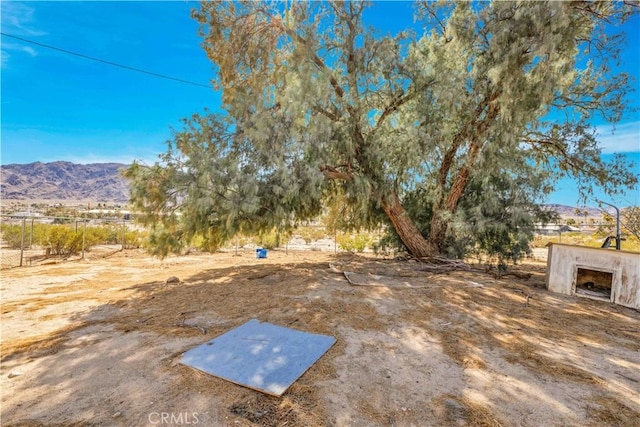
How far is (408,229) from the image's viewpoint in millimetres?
8328

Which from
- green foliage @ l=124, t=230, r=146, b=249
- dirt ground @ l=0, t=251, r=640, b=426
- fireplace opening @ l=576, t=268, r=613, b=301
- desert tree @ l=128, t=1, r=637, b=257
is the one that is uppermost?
desert tree @ l=128, t=1, r=637, b=257

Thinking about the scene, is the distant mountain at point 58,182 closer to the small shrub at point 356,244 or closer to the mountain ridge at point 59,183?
the mountain ridge at point 59,183

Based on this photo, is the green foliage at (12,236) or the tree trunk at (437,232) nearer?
the tree trunk at (437,232)

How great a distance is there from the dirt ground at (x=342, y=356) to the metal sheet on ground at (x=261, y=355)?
9cm

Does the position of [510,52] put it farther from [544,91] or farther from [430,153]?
[430,153]

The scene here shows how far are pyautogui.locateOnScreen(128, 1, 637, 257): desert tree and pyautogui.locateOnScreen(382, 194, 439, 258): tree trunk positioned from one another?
4 centimetres

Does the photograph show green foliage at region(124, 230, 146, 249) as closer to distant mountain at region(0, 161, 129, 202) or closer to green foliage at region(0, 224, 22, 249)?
green foliage at region(0, 224, 22, 249)

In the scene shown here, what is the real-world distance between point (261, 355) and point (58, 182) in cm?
13607

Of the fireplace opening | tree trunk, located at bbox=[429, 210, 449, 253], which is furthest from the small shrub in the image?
the fireplace opening

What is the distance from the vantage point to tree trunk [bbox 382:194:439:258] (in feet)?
26.8

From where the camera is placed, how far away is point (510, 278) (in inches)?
273

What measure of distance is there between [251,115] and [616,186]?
9652mm

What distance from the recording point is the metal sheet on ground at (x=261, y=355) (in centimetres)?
245

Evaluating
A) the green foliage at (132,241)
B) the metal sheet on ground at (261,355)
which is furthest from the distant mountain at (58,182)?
the metal sheet on ground at (261,355)
